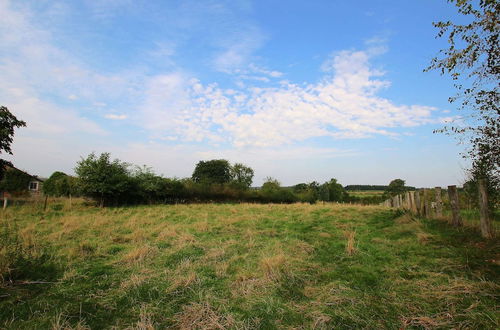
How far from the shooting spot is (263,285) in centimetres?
419

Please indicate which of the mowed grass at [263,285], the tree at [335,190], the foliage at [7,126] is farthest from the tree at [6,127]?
the tree at [335,190]

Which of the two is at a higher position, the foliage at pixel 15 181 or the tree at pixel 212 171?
the tree at pixel 212 171

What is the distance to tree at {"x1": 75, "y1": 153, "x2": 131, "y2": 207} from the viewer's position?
19.6 metres

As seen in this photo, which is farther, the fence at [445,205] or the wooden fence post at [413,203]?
the wooden fence post at [413,203]

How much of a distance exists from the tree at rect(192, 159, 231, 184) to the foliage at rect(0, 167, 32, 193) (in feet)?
107

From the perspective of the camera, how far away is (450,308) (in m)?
3.14

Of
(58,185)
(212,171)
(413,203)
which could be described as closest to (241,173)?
(212,171)

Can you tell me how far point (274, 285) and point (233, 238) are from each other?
3762mm

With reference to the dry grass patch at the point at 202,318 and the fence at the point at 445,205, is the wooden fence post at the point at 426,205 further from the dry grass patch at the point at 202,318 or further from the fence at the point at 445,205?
the dry grass patch at the point at 202,318

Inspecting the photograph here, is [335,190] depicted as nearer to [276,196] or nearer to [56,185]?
[276,196]

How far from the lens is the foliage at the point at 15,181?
28483mm

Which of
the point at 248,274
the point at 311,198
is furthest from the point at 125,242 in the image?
the point at 311,198

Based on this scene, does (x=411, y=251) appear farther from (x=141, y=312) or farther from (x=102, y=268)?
(x=102, y=268)

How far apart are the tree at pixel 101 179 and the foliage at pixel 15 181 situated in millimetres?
15594
